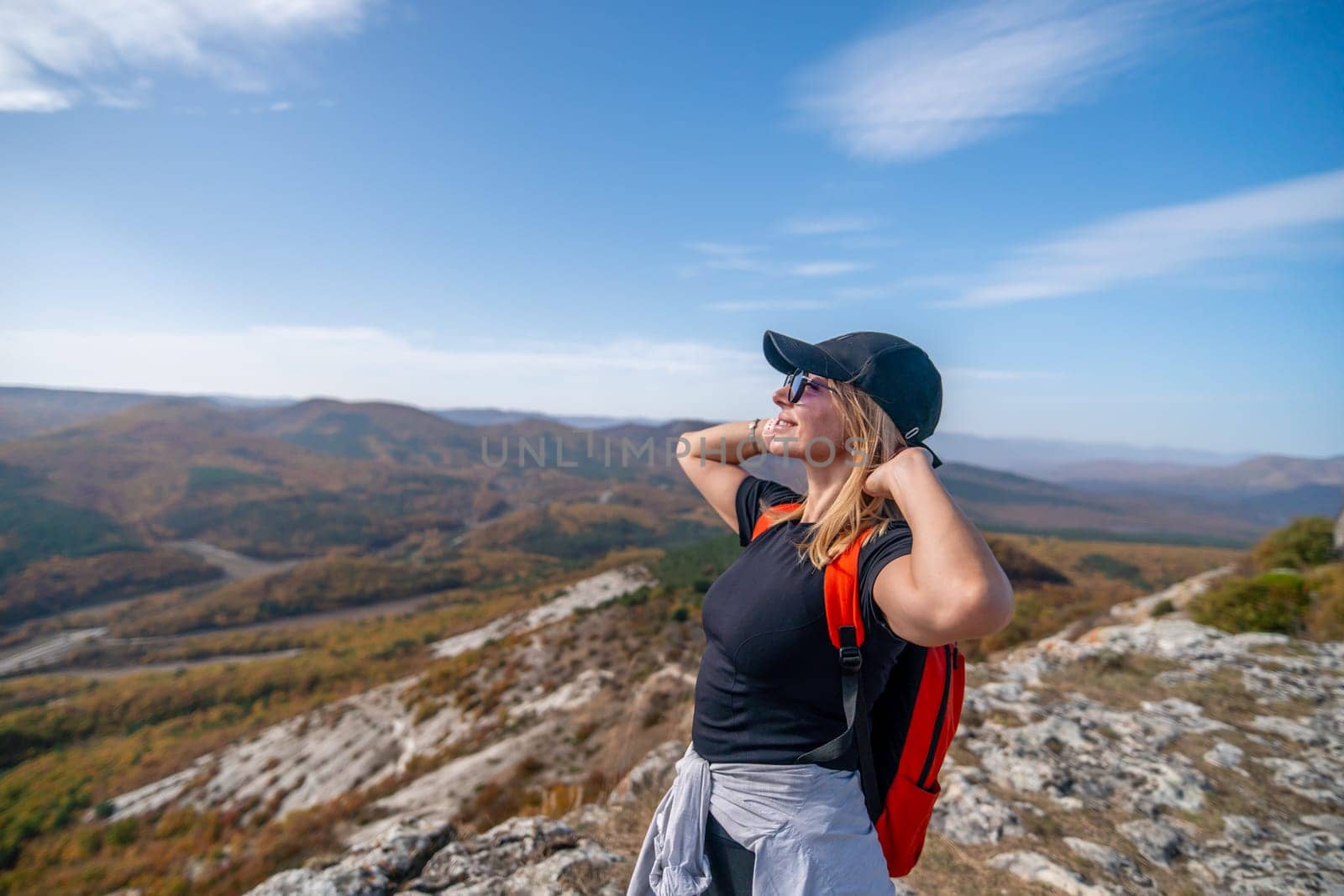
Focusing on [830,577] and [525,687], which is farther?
[525,687]

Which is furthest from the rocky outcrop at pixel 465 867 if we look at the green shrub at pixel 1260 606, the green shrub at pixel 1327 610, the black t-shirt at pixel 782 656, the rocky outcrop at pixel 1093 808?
the green shrub at pixel 1327 610

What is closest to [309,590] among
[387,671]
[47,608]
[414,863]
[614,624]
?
[47,608]

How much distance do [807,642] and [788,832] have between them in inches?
20.3

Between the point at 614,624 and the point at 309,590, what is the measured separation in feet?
266

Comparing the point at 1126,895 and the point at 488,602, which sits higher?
the point at 1126,895

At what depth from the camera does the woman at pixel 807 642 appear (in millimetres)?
1483

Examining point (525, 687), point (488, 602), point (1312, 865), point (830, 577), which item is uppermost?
point (830, 577)

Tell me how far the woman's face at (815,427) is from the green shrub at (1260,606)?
466 inches

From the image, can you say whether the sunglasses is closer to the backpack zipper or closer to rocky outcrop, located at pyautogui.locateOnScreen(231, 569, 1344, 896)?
the backpack zipper

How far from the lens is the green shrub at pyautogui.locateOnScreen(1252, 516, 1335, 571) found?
13.9 m

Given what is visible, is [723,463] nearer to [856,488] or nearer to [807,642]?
[856,488]

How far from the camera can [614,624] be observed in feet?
65.0

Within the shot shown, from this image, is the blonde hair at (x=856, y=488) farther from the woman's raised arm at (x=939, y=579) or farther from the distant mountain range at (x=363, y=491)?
the distant mountain range at (x=363, y=491)

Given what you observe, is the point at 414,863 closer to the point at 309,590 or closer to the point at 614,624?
the point at 614,624
